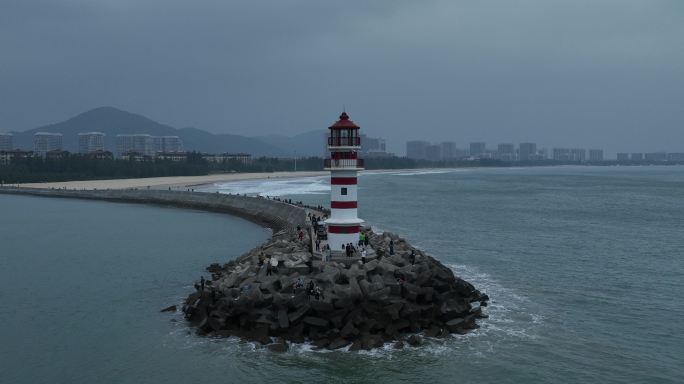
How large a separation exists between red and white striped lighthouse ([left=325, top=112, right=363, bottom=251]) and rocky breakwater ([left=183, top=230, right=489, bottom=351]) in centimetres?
111

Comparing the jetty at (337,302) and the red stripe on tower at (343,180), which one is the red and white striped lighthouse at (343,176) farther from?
the jetty at (337,302)

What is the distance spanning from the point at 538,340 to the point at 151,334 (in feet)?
40.2

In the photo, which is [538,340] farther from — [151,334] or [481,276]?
[151,334]

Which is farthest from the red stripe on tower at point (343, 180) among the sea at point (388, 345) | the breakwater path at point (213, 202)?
the breakwater path at point (213, 202)

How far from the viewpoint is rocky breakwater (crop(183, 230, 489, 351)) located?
61.2 feet

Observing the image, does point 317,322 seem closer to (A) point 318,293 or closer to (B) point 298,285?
(A) point 318,293

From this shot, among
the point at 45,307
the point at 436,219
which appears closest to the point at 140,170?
the point at 436,219

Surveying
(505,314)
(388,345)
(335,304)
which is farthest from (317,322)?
(505,314)

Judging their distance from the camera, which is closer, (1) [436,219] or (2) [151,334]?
(2) [151,334]

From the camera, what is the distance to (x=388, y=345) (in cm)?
1816

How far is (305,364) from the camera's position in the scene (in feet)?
55.5

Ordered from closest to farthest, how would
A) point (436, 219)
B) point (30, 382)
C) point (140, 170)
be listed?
1. point (30, 382)
2. point (436, 219)
3. point (140, 170)

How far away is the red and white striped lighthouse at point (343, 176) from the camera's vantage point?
72.8 feet

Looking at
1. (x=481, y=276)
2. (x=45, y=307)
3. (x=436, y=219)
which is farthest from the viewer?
(x=436, y=219)
